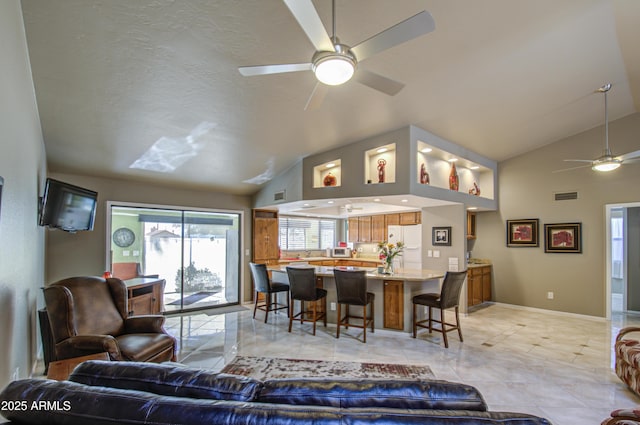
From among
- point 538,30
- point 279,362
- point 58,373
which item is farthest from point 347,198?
point 58,373

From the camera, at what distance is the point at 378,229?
301 inches

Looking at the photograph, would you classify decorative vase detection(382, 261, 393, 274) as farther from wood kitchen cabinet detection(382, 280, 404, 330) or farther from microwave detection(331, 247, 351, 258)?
microwave detection(331, 247, 351, 258)

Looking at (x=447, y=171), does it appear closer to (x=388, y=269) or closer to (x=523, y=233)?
(x=523, y=233)

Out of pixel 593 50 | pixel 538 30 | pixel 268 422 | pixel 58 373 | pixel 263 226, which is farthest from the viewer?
pixel 263 226

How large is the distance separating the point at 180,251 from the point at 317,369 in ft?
12.4

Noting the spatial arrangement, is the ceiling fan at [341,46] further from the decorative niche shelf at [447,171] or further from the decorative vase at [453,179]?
the decorative vase at [453,179]

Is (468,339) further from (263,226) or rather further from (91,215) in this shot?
(91,215)

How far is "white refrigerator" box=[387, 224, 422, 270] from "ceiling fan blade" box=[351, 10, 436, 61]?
194 inches

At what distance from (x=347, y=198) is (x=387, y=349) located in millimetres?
2327

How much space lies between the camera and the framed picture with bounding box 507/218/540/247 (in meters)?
5.98

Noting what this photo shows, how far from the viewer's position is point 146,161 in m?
4.24

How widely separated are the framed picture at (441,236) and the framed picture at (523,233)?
1766 mm

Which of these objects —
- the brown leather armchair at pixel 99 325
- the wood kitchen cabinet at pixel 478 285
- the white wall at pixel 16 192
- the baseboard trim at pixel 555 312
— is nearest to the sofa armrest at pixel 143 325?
the brown leather armchair at pixel 99 325

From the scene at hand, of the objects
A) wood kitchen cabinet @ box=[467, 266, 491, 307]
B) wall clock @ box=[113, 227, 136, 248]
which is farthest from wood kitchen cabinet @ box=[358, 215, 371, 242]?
→ wall clock @ box=[113, 227, 136, 248]
